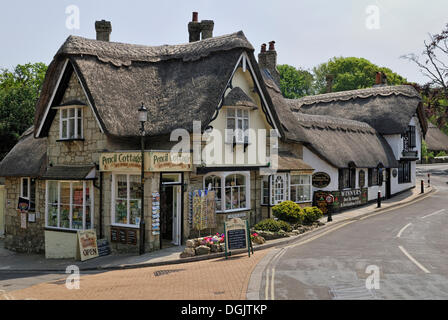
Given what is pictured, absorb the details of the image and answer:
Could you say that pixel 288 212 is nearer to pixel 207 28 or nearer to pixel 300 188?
pixel 300 188

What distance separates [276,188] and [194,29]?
10.2 m

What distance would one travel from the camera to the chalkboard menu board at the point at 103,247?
709 inches

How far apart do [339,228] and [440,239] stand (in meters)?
4.72

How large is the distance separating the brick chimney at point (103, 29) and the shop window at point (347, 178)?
641 inches

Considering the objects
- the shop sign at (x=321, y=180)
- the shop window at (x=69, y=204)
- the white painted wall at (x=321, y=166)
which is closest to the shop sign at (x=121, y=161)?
the shop window at (x=69, y=204)

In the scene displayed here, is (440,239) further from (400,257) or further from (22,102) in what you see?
(22,102)

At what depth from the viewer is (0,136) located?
33.0m

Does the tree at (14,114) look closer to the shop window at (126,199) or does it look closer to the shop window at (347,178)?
the shop window at (126,199)

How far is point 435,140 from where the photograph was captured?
63.0 m

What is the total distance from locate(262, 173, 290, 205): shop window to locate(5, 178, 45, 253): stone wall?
10.9 metres

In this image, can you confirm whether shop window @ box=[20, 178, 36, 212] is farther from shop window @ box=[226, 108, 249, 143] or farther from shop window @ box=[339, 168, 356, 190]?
shop window @ box=[339, 168, 356, 190]

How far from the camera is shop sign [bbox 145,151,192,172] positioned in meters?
16.8

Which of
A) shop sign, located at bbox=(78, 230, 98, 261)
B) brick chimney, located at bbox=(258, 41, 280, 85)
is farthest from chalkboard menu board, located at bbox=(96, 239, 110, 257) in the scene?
brick chimney, located at bbox=(258, 41, 280, 85)
